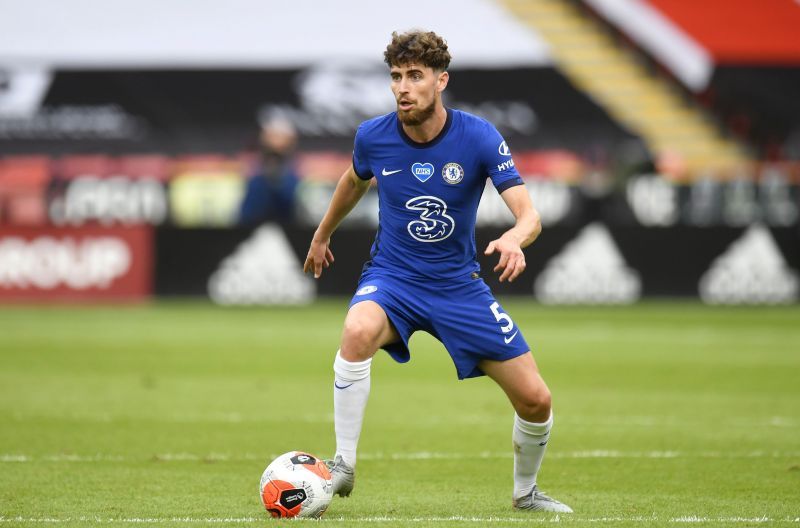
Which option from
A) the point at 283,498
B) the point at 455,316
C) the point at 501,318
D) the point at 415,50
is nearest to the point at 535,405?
the point at 501,318

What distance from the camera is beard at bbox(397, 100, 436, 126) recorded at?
636 cm

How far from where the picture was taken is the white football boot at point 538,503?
649cm

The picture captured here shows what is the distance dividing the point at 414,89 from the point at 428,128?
23 centimetres

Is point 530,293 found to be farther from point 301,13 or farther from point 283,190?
point 301,13

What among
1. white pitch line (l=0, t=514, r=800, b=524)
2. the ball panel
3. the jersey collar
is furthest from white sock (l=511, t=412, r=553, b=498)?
the jersey collar

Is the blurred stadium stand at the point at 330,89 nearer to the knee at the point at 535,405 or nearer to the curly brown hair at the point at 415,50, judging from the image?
the knee at the point at 535,405

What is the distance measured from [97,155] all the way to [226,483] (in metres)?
23.5

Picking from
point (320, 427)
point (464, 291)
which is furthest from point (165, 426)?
point (464, 291)

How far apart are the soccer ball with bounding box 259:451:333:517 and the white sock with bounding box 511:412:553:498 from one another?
3.16 ft

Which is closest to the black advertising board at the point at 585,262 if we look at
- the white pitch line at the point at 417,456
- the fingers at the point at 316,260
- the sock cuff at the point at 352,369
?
the white pitch line at the point at 417,456

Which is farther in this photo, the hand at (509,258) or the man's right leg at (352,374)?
the man's right leg at (352,374)

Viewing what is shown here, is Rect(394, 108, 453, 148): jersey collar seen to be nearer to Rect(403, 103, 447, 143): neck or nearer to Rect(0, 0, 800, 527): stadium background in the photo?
Rect(403, 103, 447, 143): neck

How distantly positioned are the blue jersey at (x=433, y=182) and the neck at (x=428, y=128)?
0.07 ft

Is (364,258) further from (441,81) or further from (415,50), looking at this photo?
(415,50)
